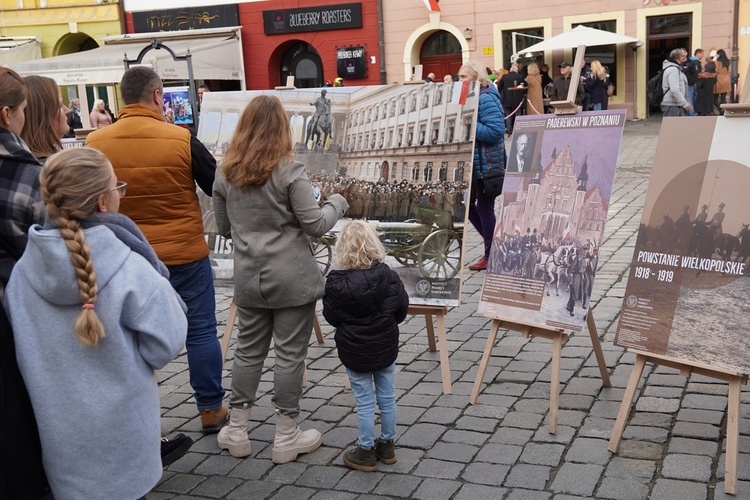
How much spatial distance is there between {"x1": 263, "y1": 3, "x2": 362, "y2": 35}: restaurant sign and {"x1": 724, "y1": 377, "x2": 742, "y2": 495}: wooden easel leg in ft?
69.9

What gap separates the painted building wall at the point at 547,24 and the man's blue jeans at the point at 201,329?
1839 centimetres

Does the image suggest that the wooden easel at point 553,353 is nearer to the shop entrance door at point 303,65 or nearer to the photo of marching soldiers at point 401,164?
the photo of marching soldiers at point 401,164

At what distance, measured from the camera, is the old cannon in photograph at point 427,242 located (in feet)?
15.9

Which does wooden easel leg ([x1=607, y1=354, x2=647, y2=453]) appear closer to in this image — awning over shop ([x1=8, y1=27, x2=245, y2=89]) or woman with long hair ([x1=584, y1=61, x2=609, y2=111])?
awning over shop ([x1=8, y1=27, x2=245, y2=89])

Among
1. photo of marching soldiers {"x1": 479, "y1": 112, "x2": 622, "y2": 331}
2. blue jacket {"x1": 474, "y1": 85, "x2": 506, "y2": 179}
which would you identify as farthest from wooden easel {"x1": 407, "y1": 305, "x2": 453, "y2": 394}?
blue jacket {"x1": 474, "y1": 85, "x2": 506, "y2": 179}

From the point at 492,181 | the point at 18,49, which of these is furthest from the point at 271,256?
the point at 18,49

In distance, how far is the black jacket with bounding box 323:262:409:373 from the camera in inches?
145

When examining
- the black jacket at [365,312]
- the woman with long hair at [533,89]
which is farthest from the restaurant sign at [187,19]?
the black jacket at [365,312]

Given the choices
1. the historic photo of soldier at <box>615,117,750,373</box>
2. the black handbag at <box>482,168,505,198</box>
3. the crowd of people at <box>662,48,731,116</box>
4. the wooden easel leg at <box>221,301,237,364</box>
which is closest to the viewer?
the historic photo of soldier at <box>615,117,750,373</box>

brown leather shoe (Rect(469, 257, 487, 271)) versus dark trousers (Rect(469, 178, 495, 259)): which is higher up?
dark trousers (Rect(469, 178, 495, 259))

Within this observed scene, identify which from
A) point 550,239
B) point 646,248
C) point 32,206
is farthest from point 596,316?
point 32,206

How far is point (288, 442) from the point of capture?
401cm

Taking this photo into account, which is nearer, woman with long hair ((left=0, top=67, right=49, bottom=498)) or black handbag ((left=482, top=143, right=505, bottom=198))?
woman with long hair ((left=0, top=67, right=49, bottom=498))

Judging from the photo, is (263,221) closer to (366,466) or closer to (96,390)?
(366,466)
